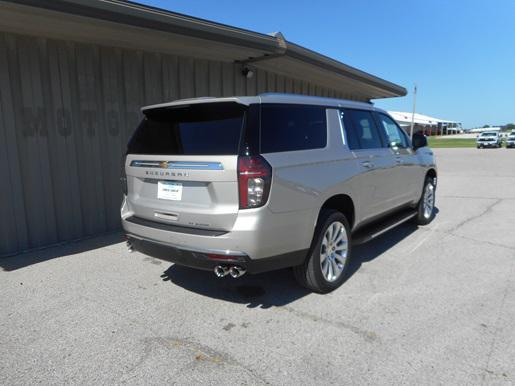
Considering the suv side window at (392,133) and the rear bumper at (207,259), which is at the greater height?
the suv side window at (392,133)

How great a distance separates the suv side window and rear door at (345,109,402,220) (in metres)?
0.28

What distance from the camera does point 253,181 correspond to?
3.02 meters

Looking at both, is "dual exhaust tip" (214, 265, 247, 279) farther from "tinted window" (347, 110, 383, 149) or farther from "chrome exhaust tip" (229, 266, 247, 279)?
"tinted window" (347, 110, 383, 149)

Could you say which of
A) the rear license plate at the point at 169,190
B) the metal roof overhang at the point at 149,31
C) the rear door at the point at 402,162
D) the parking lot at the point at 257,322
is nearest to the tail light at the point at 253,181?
the rear license plate at the point at 169,190

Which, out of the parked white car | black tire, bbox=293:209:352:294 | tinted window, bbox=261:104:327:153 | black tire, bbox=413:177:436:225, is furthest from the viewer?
the parked white car

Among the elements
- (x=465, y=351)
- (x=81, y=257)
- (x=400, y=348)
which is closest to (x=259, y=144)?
(x=400, y=348)

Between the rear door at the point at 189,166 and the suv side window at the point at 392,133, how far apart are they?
2.82 meters

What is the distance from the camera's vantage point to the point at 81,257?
518cm

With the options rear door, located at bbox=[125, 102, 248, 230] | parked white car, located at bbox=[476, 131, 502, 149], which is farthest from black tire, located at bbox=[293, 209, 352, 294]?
parked white car, located at bbox=[476, 131, 502, 149]

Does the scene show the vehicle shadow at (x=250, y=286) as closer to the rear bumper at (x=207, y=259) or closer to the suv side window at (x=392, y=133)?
the rear bumper at (x=207, y=259)

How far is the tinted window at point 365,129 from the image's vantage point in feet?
14.8

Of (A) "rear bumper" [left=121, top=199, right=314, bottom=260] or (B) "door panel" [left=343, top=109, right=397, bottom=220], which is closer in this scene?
(A) "rear bumper" [left=121, top=199, right=314, bottom=260]

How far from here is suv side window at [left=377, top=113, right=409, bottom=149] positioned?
529 cm

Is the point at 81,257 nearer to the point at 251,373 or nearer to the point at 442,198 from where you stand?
the point at 251,373
